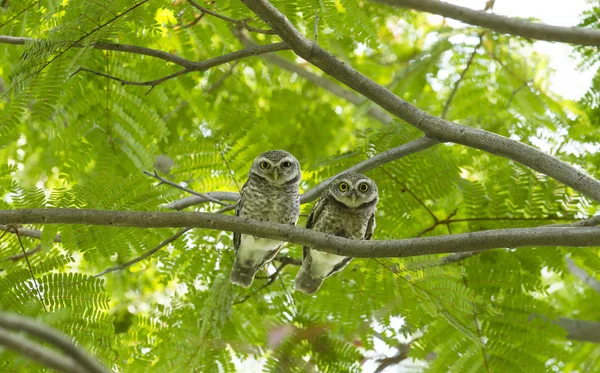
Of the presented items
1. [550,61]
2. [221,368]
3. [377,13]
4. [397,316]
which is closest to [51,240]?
[221,368]

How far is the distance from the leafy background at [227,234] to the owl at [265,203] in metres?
0.37

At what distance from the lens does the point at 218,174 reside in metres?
4.97

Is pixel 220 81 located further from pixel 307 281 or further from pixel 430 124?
pixel 430 124

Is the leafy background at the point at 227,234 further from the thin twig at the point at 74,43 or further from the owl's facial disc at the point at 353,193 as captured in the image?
the owl's facial disc at the point at 353,193

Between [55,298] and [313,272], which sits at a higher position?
[313,272]

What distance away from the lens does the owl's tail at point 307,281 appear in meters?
4.35

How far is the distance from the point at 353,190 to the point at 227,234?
4.52ft

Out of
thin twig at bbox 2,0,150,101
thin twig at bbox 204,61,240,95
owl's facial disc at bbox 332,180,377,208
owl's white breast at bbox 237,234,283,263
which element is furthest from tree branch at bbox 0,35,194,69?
thin twig at bbox 204,61,240,95

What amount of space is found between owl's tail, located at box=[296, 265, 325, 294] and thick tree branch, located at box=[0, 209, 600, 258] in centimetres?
131

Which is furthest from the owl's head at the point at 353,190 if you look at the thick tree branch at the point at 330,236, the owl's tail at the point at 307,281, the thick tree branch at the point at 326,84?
the thick tree branch at the point at 326,84

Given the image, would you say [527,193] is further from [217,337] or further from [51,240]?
[51,240]

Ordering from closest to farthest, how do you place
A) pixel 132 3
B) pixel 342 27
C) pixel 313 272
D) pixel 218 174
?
1. pixel 132 3
2. pixel 342 27
3. pixel 313 272
4. pixel 218 174

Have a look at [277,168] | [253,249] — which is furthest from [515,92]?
[253,249]

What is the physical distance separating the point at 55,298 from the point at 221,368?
57.6 inches
